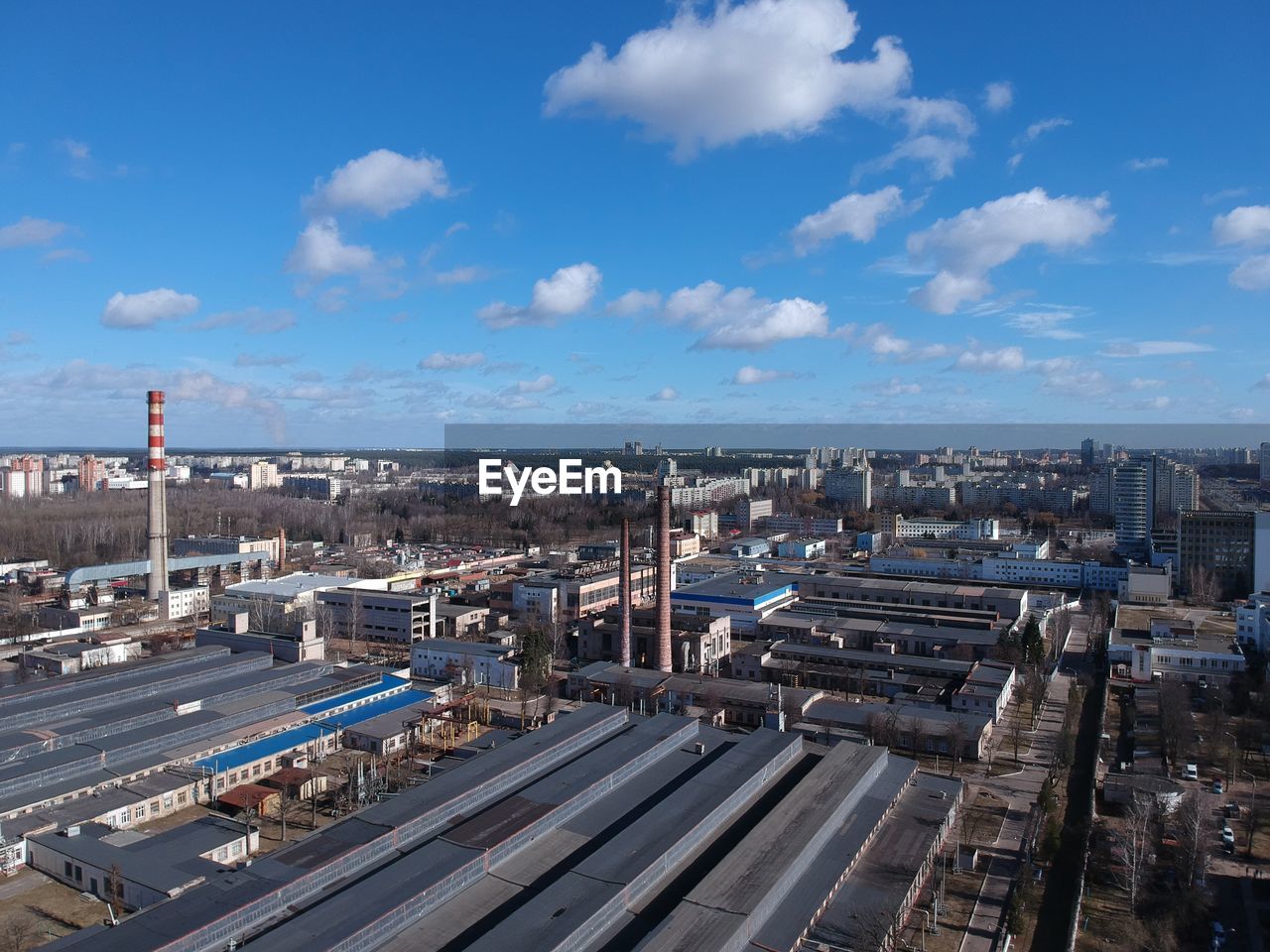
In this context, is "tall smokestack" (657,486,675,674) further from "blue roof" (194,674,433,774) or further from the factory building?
the factory building

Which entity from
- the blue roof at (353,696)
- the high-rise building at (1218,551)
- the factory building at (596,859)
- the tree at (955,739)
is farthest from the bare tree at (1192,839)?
the high-rise building at (1218,551)

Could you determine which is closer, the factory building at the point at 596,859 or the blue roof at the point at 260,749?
the factory building at the point at 596,859

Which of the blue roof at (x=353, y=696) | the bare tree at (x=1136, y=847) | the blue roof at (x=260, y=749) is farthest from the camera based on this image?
the blue roof at (x=353, y=696)

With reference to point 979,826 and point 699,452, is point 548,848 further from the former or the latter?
point 699,452

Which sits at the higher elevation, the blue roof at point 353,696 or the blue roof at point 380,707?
the blue roof at point 353,696

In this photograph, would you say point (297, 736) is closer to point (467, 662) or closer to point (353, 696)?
point (353, 696)

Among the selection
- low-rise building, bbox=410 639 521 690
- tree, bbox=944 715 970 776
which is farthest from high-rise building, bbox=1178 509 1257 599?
low-rise building, bbox=410 639 521 690

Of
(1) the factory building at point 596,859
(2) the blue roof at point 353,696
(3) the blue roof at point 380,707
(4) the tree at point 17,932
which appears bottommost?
(4) the tree at point 17,932

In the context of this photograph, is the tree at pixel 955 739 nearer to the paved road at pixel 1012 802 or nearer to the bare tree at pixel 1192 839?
the paved road at pixel 1012 802

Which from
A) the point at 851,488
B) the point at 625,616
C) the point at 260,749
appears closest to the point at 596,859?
the point at 260,749
